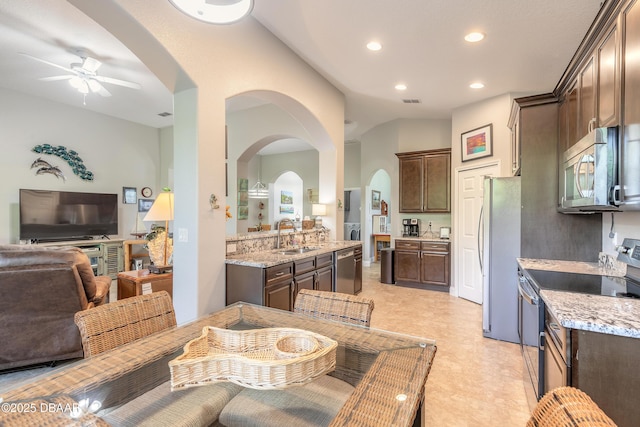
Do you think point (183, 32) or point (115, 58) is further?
point (115, 58)

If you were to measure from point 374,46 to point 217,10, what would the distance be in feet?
7.49

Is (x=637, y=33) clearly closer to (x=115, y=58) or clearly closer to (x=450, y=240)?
(x=450, y=240)

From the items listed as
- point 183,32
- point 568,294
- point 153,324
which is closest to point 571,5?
point 568,294

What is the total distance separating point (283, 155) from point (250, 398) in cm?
851

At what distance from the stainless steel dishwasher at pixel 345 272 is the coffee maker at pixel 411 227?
179 cm

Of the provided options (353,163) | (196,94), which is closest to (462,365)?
(196,94)

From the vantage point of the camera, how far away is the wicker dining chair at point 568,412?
0.56 m

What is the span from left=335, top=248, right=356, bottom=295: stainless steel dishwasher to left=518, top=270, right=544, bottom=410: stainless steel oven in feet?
7.11

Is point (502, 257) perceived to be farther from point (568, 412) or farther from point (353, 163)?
point (353, 163)

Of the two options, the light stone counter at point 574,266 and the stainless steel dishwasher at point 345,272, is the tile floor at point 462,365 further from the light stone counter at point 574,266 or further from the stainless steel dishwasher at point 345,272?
the light stone counter at point 574,266

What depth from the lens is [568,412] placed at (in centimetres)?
60

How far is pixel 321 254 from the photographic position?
3699mm

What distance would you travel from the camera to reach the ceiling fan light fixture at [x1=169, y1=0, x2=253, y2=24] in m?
1.43

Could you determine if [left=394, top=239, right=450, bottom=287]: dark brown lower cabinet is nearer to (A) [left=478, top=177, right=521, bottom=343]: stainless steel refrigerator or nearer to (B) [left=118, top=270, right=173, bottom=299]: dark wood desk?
(A) [left=478, top=177, right=521, bottom=343]: stainless steel refrigerator
